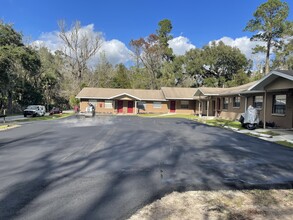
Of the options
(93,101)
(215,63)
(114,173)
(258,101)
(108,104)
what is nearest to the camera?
(114,173)

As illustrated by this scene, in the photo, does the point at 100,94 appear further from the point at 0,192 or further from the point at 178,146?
the point at 0,192

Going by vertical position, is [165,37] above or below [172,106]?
above

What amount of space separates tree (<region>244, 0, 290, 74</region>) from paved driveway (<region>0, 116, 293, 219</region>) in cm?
3421

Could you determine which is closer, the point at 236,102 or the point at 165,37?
the point at 236,102

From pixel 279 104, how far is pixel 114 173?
1502 cm

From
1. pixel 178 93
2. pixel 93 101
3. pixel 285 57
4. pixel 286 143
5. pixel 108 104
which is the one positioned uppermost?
pixel 285 57

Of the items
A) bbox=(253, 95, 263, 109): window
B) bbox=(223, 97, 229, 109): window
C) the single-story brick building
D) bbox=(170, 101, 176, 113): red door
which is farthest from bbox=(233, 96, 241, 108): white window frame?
bbox=(170, 101, 176, 113): red door

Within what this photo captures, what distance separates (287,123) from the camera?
16250 mm

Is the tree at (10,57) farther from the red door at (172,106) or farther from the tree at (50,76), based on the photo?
the red door at (172,106)

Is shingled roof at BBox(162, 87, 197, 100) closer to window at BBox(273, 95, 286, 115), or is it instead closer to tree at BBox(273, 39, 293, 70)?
tree at BBox(273, 39, 293, 70)

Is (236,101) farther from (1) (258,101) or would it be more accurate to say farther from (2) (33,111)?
(2) (33,111)

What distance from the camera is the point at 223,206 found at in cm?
425

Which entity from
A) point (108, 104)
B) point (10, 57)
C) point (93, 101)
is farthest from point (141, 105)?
point (10, 57)

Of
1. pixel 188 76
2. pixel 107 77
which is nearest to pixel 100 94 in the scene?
pixel 107 77
